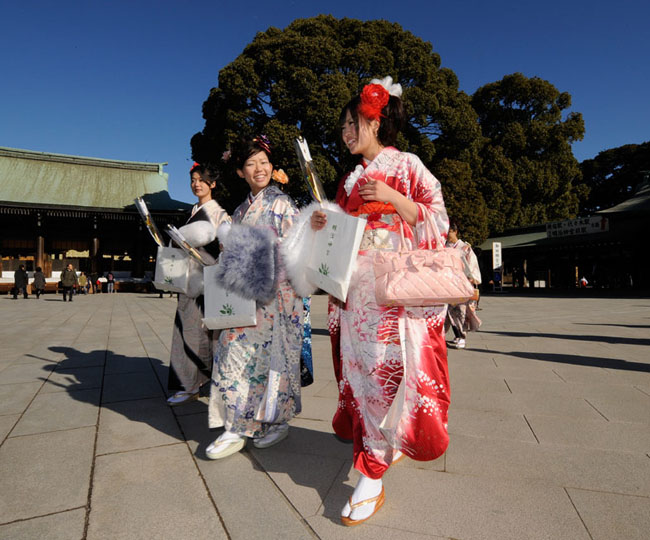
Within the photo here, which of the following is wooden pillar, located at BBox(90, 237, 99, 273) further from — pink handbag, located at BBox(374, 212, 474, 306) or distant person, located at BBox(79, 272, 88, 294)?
pink handbag, located at BBox(374, 212, 474, 306)

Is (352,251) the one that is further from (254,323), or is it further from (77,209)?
(77,209)


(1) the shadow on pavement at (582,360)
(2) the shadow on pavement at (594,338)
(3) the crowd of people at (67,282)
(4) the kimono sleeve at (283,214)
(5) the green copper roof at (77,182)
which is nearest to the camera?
(4) the kimono sleeve at (283,214)

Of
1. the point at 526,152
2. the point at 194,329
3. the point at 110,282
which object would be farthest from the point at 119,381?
the point at 526,152

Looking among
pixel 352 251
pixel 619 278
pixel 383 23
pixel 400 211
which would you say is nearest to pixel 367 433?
pixel 352 251

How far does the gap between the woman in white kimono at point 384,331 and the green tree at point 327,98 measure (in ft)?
38.4

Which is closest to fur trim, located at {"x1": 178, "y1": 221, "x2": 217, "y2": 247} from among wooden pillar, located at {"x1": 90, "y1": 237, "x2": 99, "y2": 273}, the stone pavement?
the stone pavement

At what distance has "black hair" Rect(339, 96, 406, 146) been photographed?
1.88 meters

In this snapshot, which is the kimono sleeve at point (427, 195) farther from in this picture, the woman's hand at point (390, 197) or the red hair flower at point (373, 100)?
the red hair flower at point (373, 100)

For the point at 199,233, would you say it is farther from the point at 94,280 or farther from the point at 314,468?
the point at 94,280

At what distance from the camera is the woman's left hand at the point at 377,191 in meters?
1.65

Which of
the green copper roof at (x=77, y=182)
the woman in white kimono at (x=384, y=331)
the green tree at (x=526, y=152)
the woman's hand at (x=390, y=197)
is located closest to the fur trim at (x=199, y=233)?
the woman in white kimono at (x=384, y=331)

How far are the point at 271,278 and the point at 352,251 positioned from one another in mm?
685

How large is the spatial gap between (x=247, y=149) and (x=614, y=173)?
38652mm

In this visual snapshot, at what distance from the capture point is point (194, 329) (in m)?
3.08
